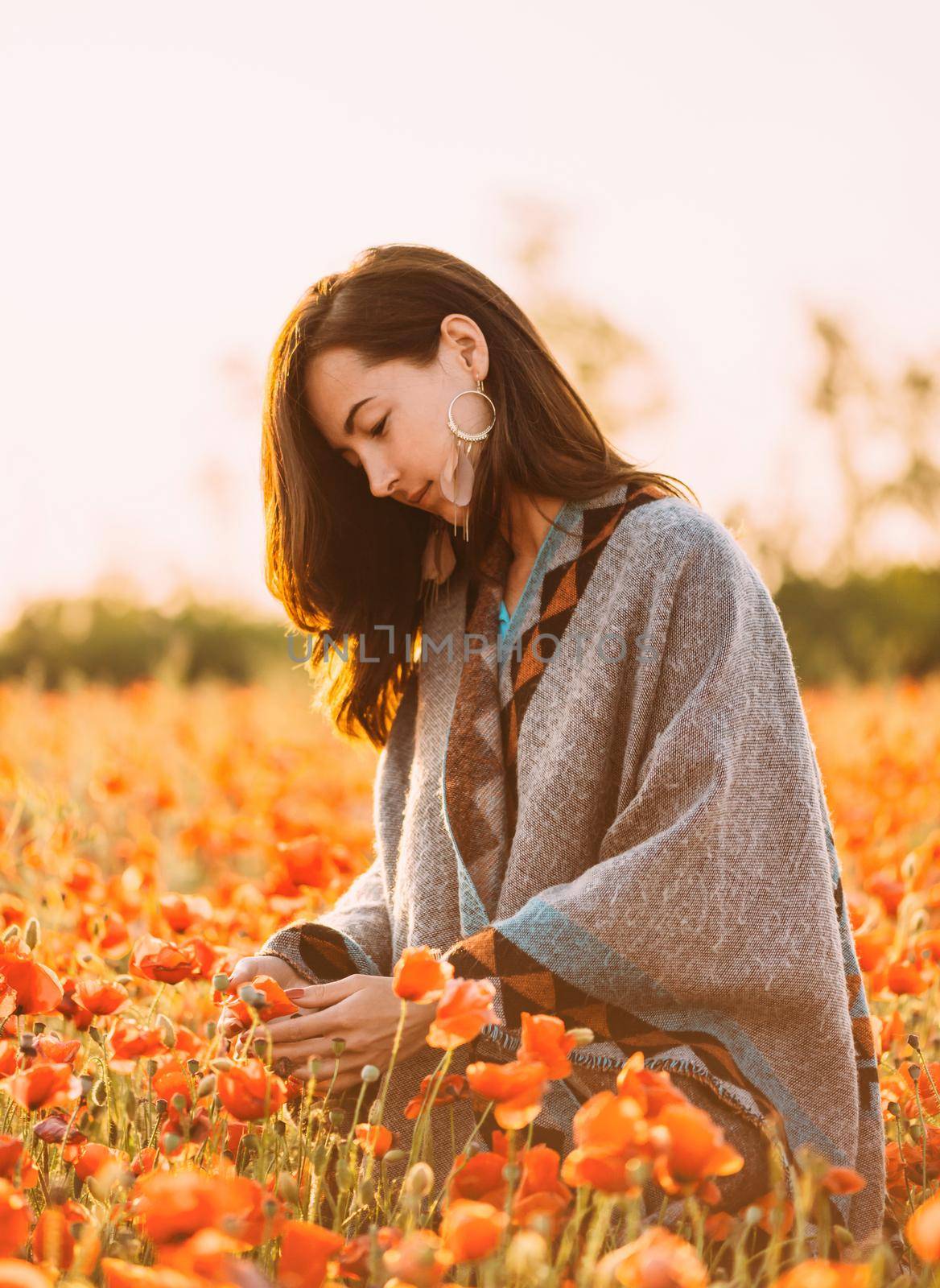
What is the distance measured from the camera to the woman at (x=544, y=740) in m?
1.74

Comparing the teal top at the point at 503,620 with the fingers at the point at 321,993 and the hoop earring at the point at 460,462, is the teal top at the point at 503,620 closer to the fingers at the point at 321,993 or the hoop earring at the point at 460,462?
the hoop earring at the point at 460,462

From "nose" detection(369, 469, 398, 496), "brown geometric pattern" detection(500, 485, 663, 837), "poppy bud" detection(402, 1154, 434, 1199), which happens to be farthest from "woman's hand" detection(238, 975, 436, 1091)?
"nose" detection(369, 469, 398, 496)

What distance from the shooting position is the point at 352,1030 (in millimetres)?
1766

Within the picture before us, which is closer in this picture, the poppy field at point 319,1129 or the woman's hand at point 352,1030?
the poppy field at point 319,1129

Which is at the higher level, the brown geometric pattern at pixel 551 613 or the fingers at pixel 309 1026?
the brown geometric pattern at pixel 551 613

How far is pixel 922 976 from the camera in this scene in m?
2.12

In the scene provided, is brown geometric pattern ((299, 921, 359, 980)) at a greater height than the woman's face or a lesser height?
lesser

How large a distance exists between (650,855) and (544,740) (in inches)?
12.7

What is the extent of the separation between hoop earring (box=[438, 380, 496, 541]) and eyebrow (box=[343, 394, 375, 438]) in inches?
5.3

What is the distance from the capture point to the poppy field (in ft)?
3.49

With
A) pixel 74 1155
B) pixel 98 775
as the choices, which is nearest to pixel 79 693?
pixel 98 775

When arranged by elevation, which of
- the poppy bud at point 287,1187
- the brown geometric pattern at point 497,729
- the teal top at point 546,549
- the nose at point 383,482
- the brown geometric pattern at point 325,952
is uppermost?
the nose at point 383,482

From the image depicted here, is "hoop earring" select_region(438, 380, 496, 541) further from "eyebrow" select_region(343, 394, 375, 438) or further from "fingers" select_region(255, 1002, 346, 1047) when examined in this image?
"fingers" select_region(255, 1002, 346, 1047)

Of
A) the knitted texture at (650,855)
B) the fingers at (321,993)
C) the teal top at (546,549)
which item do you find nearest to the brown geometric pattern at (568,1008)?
the knitted texture at (650,855)
